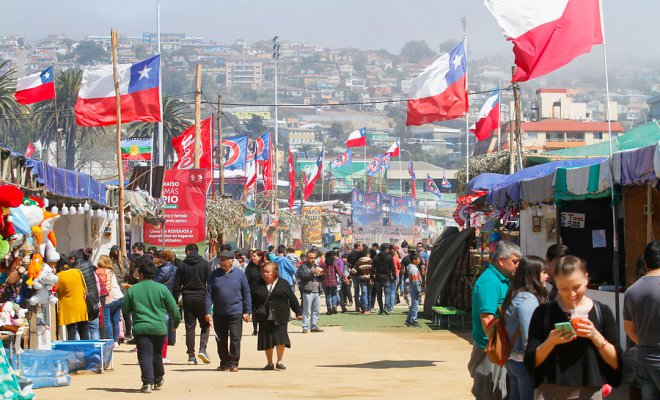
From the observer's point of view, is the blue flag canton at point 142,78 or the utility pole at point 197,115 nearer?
the blue flag canton at point 142,78

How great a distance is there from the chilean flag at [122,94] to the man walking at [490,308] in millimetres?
17773

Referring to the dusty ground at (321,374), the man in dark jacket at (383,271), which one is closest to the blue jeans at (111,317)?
the dusty ground at (321,374)

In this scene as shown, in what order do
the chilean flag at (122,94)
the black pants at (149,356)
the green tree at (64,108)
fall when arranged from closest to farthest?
1. the black pants at (149,356)
2. the chilean flag at (122,94)
3. the green tree at (64,108)

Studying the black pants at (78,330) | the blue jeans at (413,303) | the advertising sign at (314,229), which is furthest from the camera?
the advertising sign at (314,229)

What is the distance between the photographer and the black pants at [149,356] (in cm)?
1421

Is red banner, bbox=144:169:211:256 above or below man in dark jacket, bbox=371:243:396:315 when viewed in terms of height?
above

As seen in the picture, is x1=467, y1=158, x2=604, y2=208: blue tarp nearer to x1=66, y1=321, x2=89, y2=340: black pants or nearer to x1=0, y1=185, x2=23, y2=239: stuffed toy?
x1=66, y1=321, x2=89, y2=340: black pants

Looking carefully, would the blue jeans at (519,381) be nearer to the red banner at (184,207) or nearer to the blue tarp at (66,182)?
the blue tarp at (66,182)

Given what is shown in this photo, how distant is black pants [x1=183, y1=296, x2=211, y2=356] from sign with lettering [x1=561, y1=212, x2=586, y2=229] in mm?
5595

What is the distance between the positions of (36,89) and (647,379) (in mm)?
23435

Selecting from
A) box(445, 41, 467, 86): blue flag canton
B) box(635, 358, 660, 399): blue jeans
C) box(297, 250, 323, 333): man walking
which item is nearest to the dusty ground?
box(297, 250, 323, 333): man walking

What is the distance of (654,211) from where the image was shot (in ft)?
49.8

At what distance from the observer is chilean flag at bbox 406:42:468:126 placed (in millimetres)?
28156

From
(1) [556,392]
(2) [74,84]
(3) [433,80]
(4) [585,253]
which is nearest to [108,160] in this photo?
(2) [74,84]
